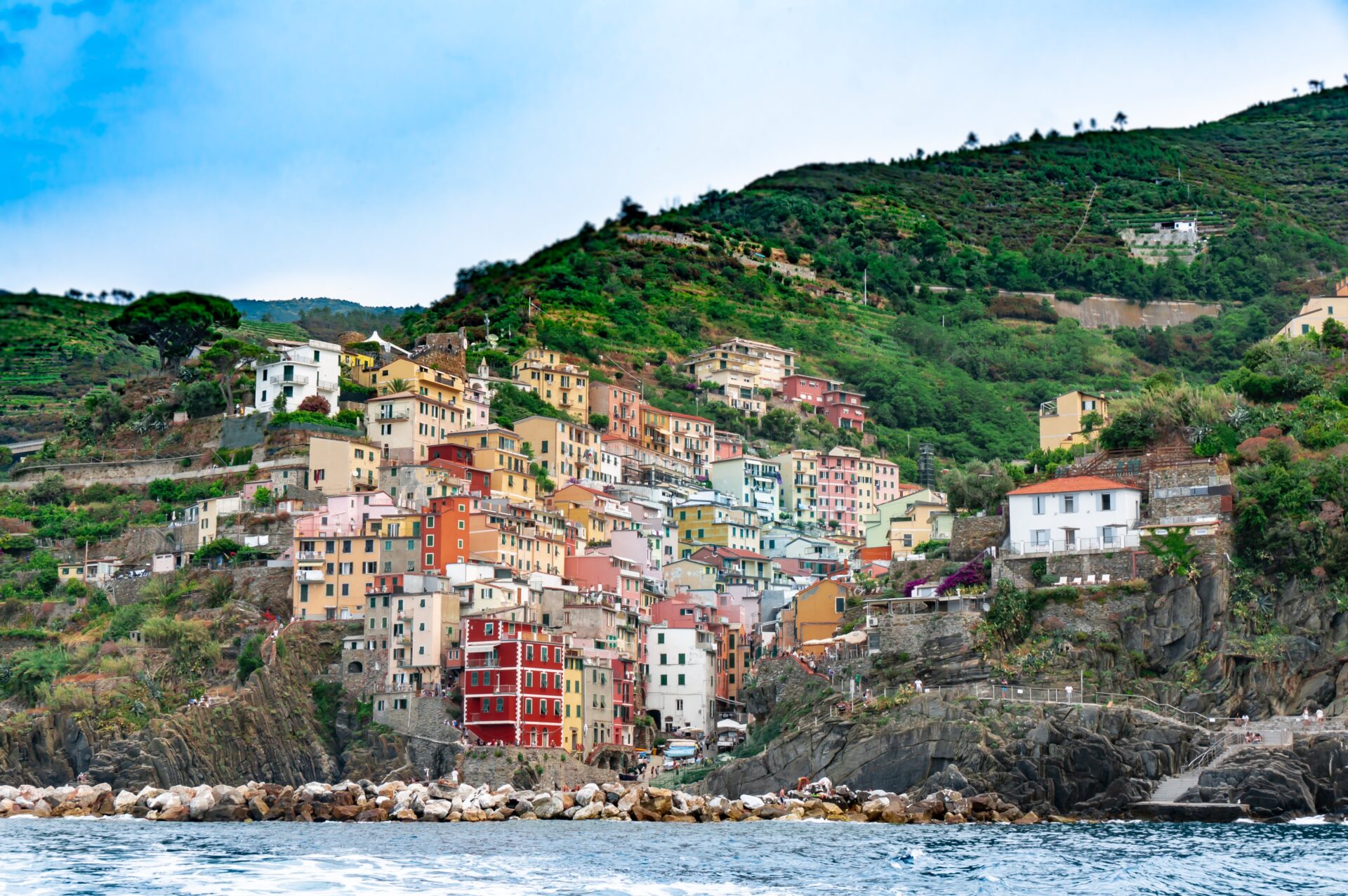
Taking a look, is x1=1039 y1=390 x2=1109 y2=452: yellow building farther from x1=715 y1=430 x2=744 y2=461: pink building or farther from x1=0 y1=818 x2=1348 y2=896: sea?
x1=0 y1=818 x2=1348 y2=896: sea

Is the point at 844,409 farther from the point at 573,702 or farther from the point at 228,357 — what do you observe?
the point at 573,702

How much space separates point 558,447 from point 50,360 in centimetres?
4685

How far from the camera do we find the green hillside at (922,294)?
5714 inches

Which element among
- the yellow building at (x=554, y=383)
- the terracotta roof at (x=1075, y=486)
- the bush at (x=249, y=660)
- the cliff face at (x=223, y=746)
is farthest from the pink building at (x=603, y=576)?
the yellow building at (x=554, y=383)

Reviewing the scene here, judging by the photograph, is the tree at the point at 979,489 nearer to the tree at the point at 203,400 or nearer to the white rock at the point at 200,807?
the white rock at the point at 200,807

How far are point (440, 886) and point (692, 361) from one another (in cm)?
9997

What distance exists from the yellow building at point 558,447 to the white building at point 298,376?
1139cm

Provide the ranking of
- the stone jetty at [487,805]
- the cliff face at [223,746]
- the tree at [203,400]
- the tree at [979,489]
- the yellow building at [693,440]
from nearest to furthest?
the stone jetty at [487,805] < the cliff face at [223,746] < the tree at [979,489] < the tree at [203,400] < the yellow building at [693,440]

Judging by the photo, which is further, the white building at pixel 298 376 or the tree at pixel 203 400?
the tree at pixel 203 400

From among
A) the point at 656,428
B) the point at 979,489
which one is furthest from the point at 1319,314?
the point at 656,428

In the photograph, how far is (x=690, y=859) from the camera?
5147cm

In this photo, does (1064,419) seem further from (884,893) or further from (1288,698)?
(884,893)

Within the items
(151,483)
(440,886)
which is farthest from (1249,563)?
(151,483)

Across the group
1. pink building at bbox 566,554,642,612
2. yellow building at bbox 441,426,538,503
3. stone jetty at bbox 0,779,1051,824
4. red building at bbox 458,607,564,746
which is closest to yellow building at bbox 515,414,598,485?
yellow building at bbox 441,426,538,503
